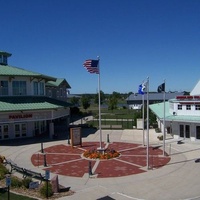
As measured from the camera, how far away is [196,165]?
2197 centimetres

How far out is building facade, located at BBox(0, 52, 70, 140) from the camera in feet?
112

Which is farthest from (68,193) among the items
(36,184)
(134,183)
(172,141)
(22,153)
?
(172,141)

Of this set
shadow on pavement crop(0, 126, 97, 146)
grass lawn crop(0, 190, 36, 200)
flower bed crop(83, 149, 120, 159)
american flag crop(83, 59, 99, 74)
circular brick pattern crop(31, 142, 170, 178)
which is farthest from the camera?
shadow on pavement crop(0, 126, 97, 146)

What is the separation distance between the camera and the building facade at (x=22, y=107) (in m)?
34.1

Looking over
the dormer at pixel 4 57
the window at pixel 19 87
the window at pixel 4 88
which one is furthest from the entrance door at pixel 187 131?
the dormer at pixel 4 57

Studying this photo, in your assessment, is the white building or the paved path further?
the white building

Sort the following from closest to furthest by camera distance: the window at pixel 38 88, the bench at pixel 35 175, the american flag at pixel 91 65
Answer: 1. the bench at pixel 35 175
2. the american flag at pixel 91 65
3. the window at pixel 38 88

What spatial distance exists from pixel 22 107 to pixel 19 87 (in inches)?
190

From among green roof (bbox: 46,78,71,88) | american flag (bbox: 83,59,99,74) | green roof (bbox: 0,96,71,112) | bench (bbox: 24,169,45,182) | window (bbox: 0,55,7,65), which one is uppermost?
window (bbox: 0,55,7,65)

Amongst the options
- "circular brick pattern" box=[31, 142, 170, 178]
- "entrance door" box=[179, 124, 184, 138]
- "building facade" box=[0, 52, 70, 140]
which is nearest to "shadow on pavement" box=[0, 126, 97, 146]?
"building facade" box=[0, 52, 70, 140]

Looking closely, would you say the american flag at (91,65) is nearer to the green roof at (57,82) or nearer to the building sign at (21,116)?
the building sign at (21,116)

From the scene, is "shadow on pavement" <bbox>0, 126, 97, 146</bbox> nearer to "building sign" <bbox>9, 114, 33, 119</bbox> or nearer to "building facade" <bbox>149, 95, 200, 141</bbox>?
"building sign" <bbox>9, 114, 33, 119</bbox>

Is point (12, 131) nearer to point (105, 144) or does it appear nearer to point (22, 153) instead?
point (22, 153)

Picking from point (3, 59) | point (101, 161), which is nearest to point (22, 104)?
point (3, 59)
